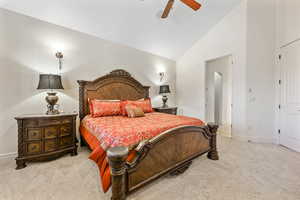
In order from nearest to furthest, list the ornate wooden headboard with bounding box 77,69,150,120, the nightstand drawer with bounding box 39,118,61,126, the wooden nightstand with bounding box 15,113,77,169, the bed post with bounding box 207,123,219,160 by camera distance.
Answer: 1. the wooden nightstand with bounding box 15,113,77,169
2. the nightstand drawer with bounding box 39,118,61,126
3. the bed post with bounding box 207,123,219,160
4. the ornate wooden headboard with bounding box 77,69,150,120

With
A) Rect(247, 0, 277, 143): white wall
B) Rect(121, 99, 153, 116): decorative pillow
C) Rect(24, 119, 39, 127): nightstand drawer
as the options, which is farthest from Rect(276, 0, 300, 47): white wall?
Rect(24, 119, 39, 127): nightstand drawer

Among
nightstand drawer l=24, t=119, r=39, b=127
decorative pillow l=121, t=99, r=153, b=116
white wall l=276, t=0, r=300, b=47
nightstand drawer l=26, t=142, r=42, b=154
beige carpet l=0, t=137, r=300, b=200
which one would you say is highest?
white wall l=276, t=0, r=300, b=47

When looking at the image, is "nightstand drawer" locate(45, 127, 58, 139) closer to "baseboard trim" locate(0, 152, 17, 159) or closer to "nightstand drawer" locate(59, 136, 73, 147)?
"nightstand drawer" locate(59, 136, 73, 147)

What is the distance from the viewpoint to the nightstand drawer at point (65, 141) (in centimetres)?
249

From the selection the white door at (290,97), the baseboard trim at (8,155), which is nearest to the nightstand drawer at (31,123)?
the baseboard trim at (8,155)

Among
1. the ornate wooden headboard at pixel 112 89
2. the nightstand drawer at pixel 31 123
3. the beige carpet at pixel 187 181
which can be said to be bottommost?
the beige carpet at pixel 187 181

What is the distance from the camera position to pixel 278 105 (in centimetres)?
325

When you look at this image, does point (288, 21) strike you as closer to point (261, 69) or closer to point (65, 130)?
point (261, 69)

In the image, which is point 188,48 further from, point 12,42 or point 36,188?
point 36,188

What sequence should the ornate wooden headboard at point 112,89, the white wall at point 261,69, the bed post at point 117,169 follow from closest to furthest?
the bed post at point 117,169, the ornate wooden headboard at point 112,89, the white wall at point 261,69

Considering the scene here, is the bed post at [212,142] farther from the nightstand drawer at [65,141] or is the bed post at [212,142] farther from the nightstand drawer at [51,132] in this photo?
the nightstand drawer at [51,132]

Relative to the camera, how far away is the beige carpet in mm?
1567

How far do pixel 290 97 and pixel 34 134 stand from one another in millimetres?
4969

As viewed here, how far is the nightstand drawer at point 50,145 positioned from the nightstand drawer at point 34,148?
0.08m
